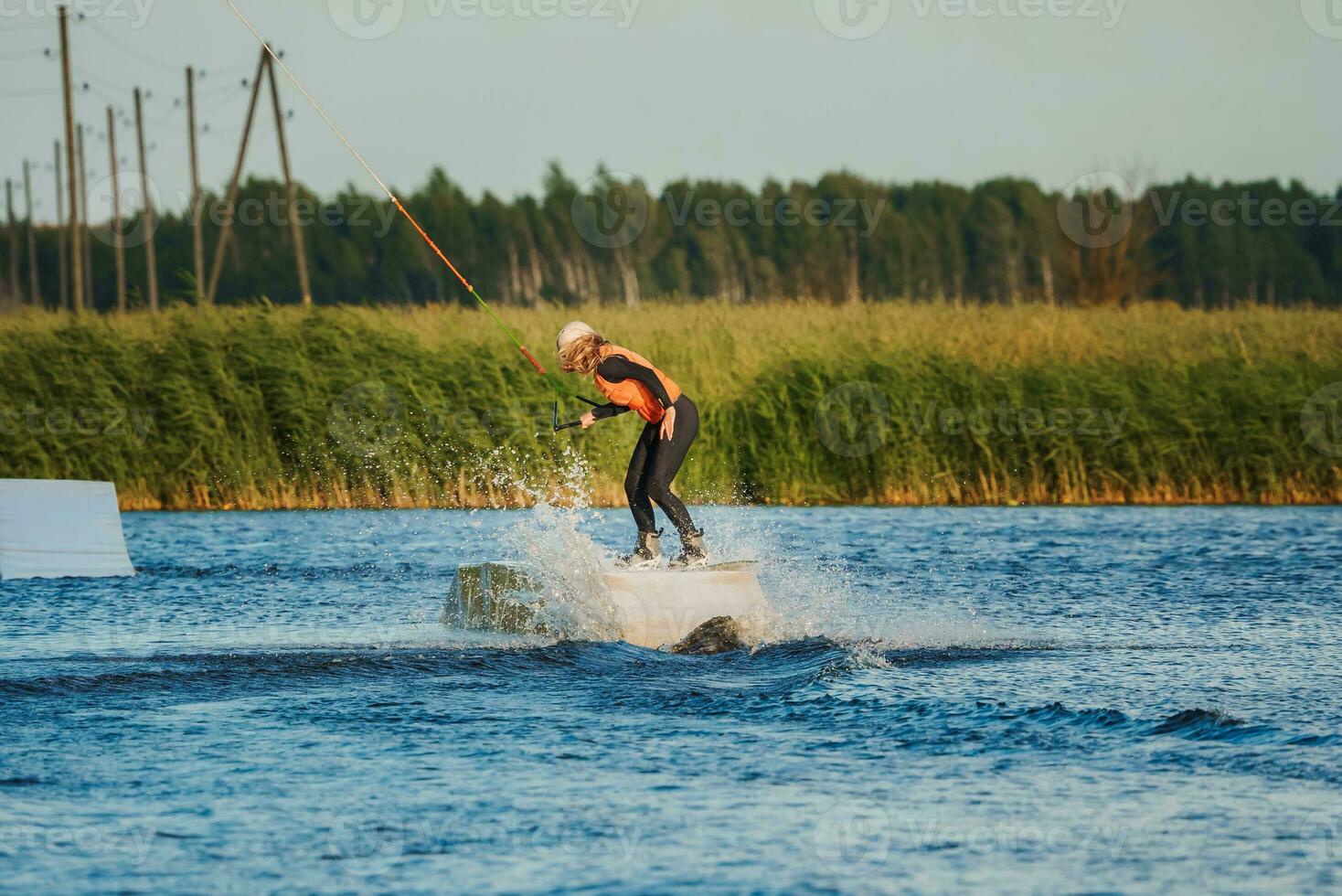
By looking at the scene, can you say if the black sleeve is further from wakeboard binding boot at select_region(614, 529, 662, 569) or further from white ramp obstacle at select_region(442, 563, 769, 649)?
white ramp obstacle at select_region(442, 563, 769, 649)

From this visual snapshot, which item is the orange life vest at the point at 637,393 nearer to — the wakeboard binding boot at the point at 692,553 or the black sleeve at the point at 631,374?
the black sleeve at the point at 631,374

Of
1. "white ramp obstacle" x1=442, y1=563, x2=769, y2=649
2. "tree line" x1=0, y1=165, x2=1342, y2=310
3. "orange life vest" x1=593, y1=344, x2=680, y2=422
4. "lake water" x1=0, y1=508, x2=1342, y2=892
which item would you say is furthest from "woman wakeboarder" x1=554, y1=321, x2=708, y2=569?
"tree line" x1=0, y1=165, x2=1342, y2=310

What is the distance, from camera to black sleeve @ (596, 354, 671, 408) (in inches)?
422

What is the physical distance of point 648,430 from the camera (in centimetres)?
1104

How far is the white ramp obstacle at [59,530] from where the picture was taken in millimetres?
15273

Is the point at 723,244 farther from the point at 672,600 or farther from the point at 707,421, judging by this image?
the point at 672,600

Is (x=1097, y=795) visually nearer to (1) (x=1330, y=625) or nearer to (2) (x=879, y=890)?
(2) (x=879, y=890)

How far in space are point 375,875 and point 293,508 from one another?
1695 centimetres

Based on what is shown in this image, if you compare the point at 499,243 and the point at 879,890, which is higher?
the point at 499,243

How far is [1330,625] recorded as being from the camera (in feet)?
39.1

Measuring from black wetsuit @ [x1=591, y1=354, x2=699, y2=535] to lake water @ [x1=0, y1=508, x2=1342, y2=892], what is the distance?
552 millimetres

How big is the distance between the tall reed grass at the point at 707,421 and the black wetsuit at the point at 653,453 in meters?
10.9

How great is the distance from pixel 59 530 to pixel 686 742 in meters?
9.46

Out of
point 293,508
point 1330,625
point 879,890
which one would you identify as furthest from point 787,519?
point 879,890
